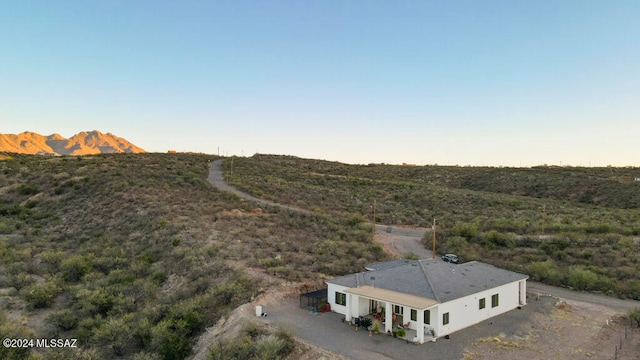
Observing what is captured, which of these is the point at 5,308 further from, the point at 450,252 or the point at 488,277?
the point at 450,252

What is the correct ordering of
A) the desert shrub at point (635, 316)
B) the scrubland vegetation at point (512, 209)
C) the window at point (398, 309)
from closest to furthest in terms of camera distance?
1. the window at point (398, 309)
2. the desert shrub at point (635, 316)
3. the scrubland vegetation at point (512, 209)

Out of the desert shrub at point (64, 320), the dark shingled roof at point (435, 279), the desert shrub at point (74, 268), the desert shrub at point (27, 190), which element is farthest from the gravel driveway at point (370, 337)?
the desert shrub at point (27, 190)

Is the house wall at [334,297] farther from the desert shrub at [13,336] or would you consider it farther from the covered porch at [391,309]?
the desert shrub at [13,336]

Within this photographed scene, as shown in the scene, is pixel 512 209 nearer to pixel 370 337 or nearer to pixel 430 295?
pixel 430 295

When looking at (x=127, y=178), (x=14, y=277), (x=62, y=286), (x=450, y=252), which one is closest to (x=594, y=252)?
(x=450, y=252)

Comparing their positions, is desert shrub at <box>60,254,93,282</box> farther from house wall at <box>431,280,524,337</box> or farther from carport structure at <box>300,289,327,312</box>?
house wall at <box>431,280,524,337</box>

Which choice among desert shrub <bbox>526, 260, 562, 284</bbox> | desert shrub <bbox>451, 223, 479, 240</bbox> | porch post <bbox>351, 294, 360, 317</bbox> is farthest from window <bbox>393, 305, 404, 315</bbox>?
desert shrub <bbox>451, 223, 479, 240</bbox>

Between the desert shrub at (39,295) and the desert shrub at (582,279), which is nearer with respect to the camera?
the desert shrub at (39,295)
